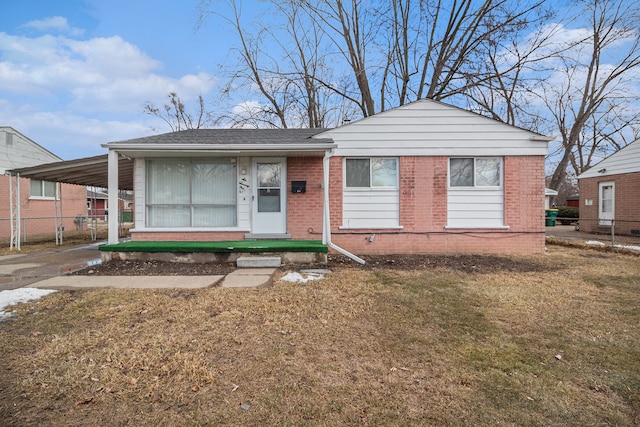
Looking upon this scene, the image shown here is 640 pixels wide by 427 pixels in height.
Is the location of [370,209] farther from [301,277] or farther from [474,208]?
[301,277]

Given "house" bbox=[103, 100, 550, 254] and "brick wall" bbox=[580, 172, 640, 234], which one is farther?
"brick wall" bbox=[580, 172, 640, 234]

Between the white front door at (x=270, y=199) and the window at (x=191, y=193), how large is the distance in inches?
25.1

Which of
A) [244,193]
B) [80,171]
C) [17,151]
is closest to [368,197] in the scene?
[244,193]

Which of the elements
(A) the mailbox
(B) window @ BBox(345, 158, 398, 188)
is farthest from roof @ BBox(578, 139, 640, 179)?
(A) the mailbox

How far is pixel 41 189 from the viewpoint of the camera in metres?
15.5

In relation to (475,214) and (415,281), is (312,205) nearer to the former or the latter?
(415,281)

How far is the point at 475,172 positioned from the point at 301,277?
5.71 metres

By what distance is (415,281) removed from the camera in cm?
573

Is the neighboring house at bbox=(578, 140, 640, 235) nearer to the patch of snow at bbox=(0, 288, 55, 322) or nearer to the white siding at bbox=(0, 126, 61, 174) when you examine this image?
the patch of snow at bbox=(0, 288, 55, 322)

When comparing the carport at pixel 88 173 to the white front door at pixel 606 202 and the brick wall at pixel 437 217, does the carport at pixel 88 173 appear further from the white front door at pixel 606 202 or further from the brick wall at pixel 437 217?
the white front door at pixel 606 202

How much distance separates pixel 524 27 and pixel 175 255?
18110mm

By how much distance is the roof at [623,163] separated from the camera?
44.0 feet

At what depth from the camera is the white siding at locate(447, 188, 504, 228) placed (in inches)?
340

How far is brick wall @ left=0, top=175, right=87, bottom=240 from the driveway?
3.84m
